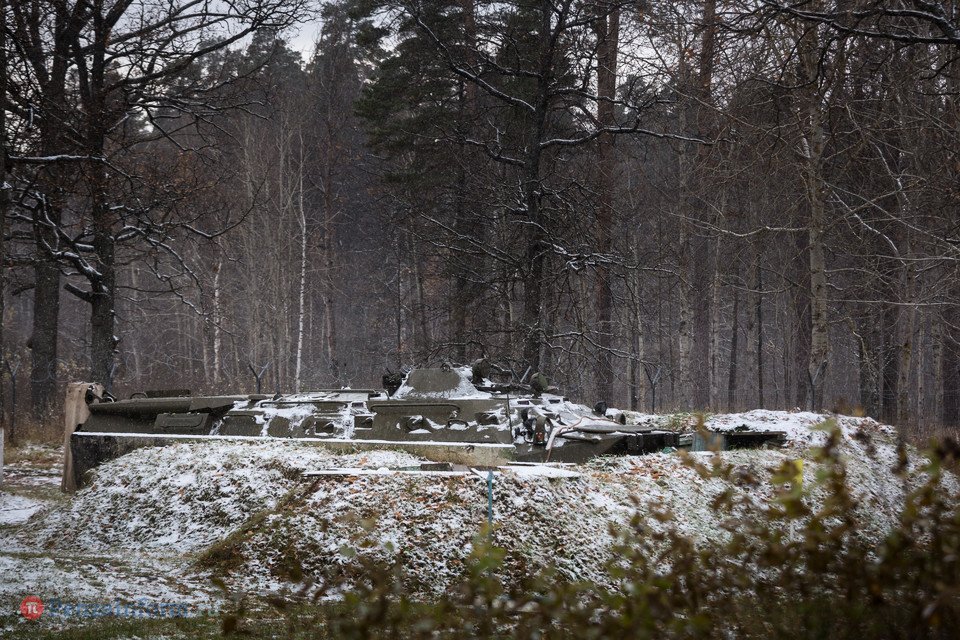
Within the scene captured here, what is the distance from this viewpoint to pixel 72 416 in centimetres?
1228

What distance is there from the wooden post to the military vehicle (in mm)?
34

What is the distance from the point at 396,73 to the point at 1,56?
15.6 metres

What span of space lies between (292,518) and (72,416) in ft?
18.7

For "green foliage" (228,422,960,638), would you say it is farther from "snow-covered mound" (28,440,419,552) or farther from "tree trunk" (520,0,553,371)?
"tree trunk" (520,0,553,371)

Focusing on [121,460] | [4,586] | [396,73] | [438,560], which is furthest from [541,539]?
[396,73]

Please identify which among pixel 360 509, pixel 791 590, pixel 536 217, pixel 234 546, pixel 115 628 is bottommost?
pixel 115 628

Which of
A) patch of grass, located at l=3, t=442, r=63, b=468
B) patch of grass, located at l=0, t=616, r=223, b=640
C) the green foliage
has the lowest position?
patch of grass, located at l=0, t=616, r=223, b=640

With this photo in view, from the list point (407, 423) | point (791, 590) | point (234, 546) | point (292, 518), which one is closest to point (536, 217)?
point (407, 423)

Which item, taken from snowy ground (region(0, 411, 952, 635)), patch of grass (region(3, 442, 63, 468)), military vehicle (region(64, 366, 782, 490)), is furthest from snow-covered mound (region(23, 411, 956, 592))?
patch of grass (region(3, 442, 63, 468))

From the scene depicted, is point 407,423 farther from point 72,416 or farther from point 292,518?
point 72,416

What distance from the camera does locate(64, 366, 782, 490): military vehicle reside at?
1082cm

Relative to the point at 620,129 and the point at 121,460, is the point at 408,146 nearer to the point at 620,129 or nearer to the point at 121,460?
the point at 620,129

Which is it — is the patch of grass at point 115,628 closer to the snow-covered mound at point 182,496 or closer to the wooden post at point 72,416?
the snow-covered mound at point 182,496

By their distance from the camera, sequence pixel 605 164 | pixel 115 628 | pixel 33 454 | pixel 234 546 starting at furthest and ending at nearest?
pixel 605 164 → pixel 33 454 → pixel 234 546 → pixel 115 628
